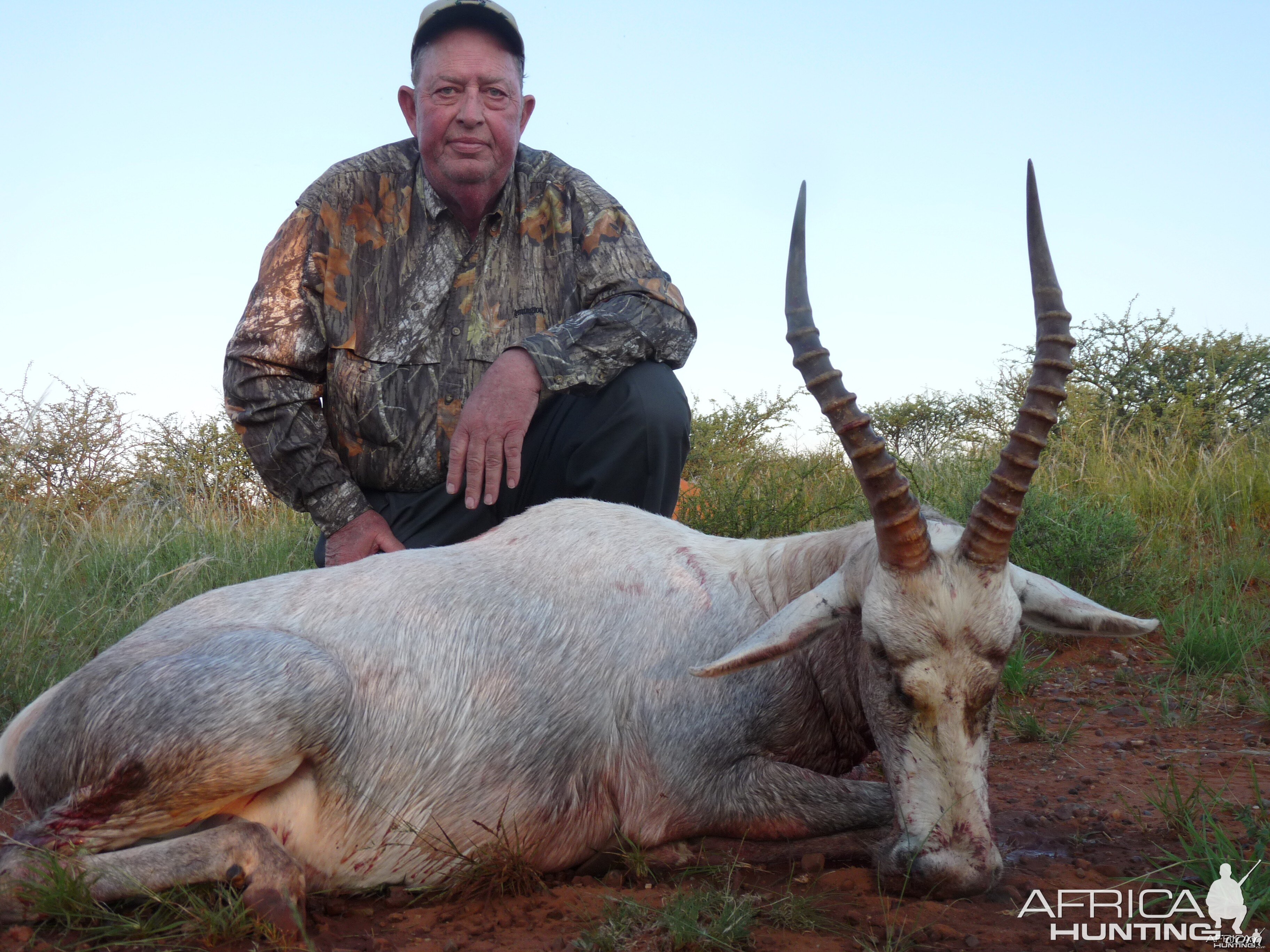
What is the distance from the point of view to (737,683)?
3277 millimetres

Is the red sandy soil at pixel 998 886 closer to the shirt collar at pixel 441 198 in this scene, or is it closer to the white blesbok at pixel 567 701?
the white blesbok at pixel 567 701

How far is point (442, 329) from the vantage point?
5.00 meters

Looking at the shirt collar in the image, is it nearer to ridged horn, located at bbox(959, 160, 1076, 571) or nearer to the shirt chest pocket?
the shirt chest pocket

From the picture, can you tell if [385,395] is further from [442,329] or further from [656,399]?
[656,399]

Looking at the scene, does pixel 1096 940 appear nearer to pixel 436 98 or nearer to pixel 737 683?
pixel 737 683

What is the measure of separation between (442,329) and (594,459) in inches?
36.9

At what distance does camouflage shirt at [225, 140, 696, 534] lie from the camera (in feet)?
15.9

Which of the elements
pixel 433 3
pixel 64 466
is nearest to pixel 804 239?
pixel 433 3

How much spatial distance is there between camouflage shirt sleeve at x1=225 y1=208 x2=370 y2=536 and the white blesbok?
1.44m

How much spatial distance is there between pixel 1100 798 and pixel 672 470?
7.05ft

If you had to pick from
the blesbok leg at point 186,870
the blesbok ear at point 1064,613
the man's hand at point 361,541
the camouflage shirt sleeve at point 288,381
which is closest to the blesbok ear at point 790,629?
the blesbok ear at point 1064,613

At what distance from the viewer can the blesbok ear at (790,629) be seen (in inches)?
115

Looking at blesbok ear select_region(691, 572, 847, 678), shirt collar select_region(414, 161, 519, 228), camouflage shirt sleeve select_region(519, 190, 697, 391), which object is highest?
shirt collar select_region(414, 161, 519, 228)

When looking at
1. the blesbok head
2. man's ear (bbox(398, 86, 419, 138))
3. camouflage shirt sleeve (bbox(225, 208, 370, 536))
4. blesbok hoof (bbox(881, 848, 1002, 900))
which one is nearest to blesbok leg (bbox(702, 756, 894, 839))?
the blesbok head
